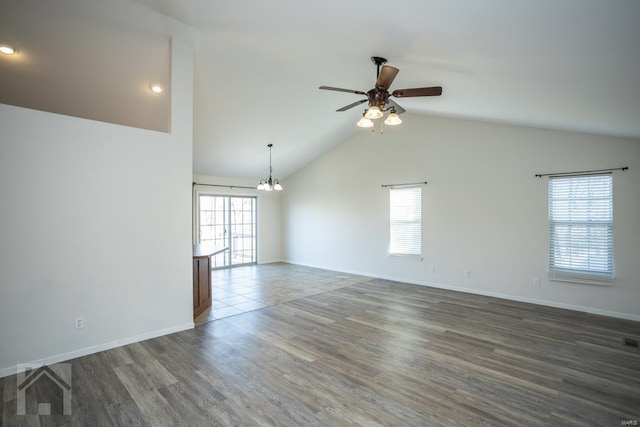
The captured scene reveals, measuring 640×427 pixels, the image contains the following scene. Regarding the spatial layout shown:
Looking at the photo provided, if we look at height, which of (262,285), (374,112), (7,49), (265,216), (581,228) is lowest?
(262,285)

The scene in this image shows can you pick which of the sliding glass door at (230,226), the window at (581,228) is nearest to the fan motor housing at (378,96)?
the window at (581,228)

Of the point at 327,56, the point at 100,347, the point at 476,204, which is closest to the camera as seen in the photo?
the point at 100,347

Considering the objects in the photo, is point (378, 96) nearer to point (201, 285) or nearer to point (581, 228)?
point (201, 285)

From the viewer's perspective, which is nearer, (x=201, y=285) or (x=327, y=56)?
(x=327, y=56)

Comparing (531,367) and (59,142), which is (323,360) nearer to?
(531,367)

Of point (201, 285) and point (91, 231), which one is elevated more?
point (91, 231)

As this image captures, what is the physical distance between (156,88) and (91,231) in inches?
91.4

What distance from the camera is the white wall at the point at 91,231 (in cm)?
275

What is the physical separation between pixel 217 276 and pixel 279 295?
2.40 metres

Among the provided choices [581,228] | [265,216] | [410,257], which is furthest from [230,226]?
[581,228]

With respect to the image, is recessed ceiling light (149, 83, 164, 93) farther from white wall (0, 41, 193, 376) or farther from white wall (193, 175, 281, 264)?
white wall (193, 175, 281, 264)

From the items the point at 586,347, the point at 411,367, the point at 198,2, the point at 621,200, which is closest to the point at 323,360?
the point at 411,367

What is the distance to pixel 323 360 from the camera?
9.89 feet

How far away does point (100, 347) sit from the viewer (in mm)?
3176
